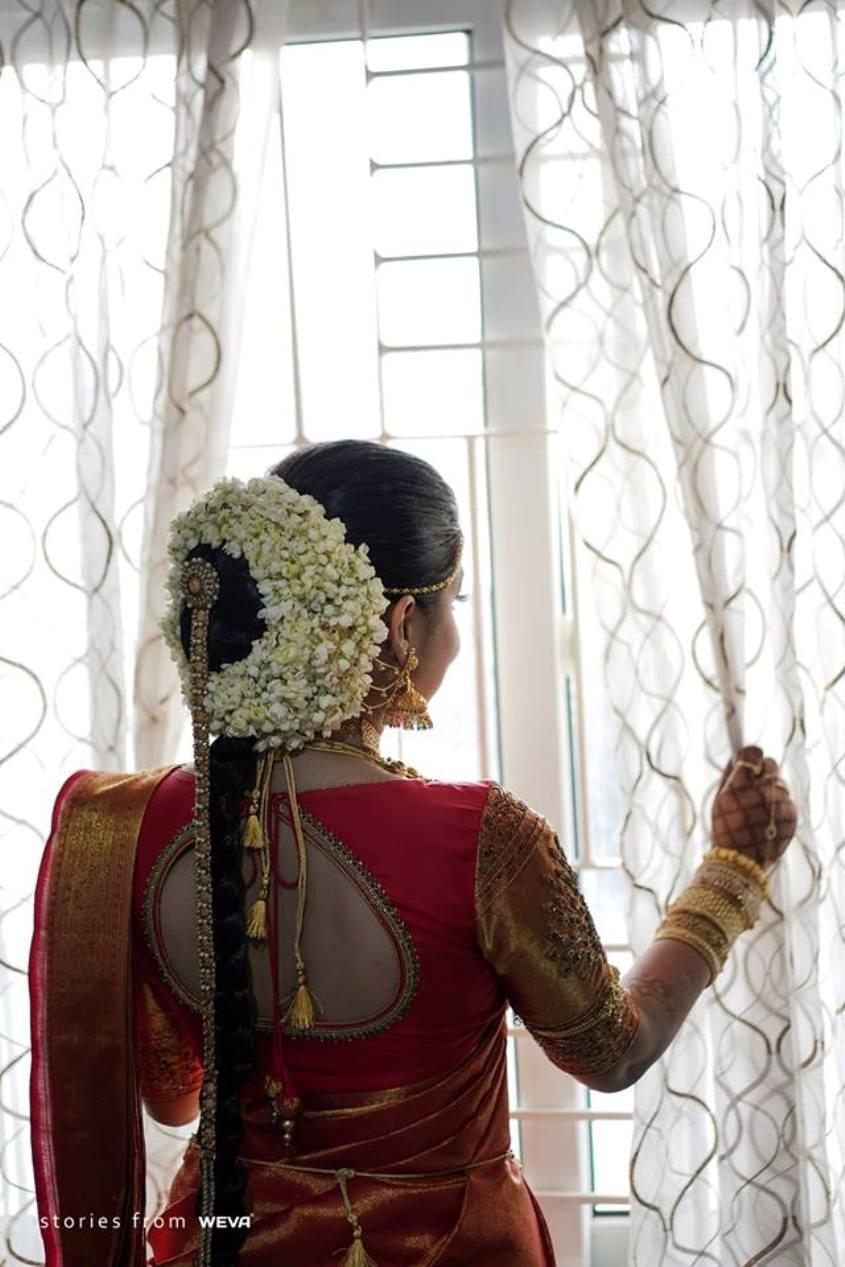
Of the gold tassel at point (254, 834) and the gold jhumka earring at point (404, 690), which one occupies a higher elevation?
the gold jhumka earring at point (404, 690)

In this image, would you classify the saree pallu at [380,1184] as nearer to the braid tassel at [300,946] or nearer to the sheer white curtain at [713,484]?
the braid tassel at [300,946]

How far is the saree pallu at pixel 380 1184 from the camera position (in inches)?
50.2

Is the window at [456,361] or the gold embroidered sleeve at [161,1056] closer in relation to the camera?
the gold embroidered sleeve at [161,1056]

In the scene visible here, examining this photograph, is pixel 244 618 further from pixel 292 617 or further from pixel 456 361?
pixel 456 361

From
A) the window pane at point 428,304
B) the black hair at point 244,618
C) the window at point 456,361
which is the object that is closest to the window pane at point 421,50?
the window at point 456,361

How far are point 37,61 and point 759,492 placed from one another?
1237mm

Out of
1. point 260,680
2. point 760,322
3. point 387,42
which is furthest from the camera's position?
point 387,42

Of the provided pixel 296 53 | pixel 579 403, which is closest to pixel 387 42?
pixel 296 53

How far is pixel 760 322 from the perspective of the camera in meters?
1.87

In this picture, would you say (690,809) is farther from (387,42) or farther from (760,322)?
(387,42)

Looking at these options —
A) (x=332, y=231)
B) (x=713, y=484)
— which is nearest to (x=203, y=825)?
(x=713, y=484)

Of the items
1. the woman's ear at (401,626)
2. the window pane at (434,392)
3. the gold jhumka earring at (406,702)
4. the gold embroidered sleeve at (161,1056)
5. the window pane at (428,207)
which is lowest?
the gold embroidered sleeve at (161,1056)

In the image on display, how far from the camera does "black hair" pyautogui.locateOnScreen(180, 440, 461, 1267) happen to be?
122 cm

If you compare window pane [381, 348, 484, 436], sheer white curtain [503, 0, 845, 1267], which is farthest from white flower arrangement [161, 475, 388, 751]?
window pane [381, 348, 484, 436]
